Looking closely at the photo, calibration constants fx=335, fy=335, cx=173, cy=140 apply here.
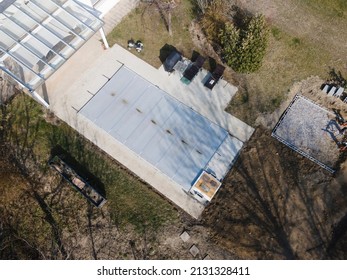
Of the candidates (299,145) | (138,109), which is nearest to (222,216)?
(299,145)

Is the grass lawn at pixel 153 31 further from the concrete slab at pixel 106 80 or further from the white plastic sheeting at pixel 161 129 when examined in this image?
the white plastic sheeting at pixel 161 129

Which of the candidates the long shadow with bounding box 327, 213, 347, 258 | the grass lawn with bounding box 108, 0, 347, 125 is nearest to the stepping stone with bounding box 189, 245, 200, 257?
the long shadow with bounding box 327, 213, 347, 258

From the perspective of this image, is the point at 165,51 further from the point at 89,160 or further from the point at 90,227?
the point at 90,227

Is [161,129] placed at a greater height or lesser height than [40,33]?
lesser

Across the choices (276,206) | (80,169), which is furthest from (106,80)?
(276,206)

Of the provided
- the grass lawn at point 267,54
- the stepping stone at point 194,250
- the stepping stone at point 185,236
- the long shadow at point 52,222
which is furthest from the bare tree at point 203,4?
the long shadow at point 52,222
